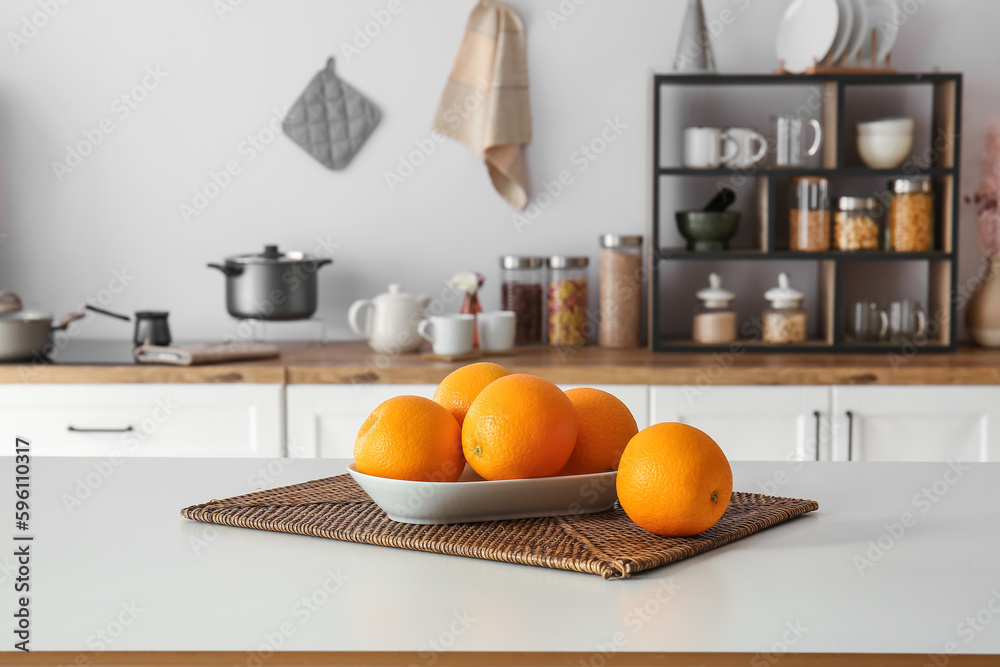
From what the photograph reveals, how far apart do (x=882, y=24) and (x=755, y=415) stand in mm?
1118

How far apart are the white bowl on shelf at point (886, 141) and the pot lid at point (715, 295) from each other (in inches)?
18.9

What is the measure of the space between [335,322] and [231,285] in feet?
1.21

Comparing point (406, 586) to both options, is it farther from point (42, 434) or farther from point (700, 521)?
point (42, 434)

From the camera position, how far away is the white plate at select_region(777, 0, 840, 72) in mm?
2516

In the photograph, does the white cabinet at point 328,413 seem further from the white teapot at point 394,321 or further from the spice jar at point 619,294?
the spice jar at point 619,294

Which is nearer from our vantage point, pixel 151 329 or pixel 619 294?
pixel 151 329

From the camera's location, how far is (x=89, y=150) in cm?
278

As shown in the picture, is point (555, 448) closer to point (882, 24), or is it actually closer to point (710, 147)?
point (710, 147)

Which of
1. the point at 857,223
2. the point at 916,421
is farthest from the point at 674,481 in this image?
the point at 857,223

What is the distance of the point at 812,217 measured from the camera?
2500mm

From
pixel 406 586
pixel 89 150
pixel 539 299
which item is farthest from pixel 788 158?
pixel 406 586

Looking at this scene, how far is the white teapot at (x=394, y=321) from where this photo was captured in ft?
8.11

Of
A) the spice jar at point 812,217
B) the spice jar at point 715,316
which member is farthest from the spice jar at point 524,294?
the spice jar at point 812,217

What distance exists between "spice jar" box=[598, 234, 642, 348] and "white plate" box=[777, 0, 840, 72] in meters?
0.62
